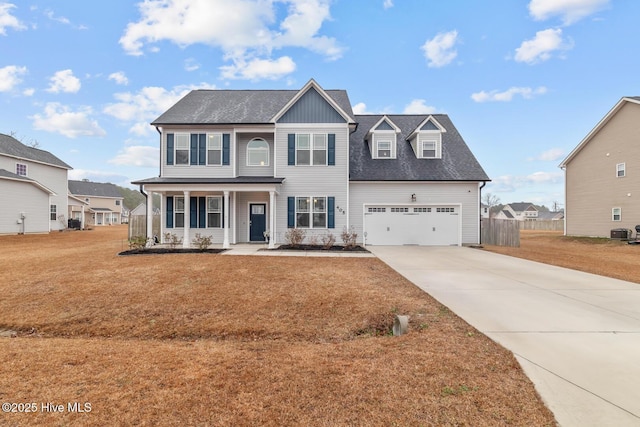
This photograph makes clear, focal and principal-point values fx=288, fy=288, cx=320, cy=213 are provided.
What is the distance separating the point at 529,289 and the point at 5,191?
105 ft

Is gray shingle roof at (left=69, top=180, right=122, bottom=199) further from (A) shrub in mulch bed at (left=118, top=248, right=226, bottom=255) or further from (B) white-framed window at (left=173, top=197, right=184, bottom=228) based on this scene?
(A) shrub in mulch bed at (left=118, top=248, right=226, bottom=255)

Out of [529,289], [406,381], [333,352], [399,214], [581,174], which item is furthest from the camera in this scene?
[581,174]

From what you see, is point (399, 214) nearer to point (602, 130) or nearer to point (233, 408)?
point (233, 408)

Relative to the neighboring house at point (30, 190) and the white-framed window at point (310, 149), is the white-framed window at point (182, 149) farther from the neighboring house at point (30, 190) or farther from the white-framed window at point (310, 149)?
the neighboring house at point (30, 190)

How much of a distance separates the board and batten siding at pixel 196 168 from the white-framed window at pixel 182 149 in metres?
0.26

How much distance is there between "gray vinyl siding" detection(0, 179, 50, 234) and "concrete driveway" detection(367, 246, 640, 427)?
28.7 m

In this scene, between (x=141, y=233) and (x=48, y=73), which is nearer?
(x=141, y=233)

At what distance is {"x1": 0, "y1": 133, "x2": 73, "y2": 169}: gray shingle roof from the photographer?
24.6m

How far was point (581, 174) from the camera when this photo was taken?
22.3 metres

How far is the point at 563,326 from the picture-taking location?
4.50 meters

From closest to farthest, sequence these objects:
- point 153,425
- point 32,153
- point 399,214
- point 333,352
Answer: point 153,425, point 333,352, point 399,214, point 32,153

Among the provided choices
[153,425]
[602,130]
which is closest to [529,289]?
[153,425]

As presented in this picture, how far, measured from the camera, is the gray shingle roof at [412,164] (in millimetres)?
15883

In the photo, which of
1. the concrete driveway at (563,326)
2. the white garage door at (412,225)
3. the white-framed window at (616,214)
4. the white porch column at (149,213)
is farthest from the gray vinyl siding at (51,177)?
the white-framed window at (616,214)
